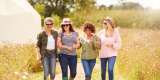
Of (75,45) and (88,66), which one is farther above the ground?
(75,45)

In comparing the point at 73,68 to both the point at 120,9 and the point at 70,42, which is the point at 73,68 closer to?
the point at 70,42

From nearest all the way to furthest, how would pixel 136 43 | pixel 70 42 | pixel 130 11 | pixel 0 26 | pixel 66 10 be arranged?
1. pixel 70 42
2. pixel 136 43
3. pixel 0 26
4. pixel 130 11
5. pixel 66 10

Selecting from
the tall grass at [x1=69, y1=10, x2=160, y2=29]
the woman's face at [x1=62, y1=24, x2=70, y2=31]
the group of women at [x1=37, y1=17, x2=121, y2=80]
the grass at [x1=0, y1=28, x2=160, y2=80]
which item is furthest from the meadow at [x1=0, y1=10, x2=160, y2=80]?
the tall grass at [x1=69, y1=10, x2=160, y2=29]

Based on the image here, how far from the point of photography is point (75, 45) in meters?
11.2

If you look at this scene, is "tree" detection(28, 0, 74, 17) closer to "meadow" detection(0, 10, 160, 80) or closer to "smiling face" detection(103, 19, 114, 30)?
"meadow" detection(0, 10, 160, 80)

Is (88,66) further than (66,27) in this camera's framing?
Yes

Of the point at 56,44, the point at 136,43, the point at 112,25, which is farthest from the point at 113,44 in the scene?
the point at 136,43

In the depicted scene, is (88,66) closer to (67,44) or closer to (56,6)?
(67,44)

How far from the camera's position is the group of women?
11.2 meters

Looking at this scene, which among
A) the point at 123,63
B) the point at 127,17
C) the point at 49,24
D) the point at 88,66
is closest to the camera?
the point at 49,24

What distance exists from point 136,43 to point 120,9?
56.3ft

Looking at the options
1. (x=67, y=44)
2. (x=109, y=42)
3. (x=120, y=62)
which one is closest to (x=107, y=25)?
(x=109, y=42)

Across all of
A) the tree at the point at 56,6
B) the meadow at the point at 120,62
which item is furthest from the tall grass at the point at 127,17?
the meadow at the point at 120,62

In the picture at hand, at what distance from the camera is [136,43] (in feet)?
54.5
